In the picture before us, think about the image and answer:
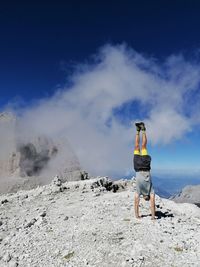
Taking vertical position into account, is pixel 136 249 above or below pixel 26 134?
below

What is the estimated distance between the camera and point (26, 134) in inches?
3937

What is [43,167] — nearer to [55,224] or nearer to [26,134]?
[26,134]

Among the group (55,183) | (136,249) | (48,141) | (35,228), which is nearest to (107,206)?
(35,228)

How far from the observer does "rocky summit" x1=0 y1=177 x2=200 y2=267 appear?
1100 centimetres

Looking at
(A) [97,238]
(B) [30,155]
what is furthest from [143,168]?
(B) [30,155]

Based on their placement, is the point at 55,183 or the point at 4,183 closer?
the point at 55,183

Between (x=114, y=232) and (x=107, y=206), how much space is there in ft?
15.4

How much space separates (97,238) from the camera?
12.7 meters

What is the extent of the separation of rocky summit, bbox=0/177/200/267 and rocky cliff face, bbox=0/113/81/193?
205ft

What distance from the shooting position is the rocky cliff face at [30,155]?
3435 inches

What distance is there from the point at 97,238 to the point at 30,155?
273 ft

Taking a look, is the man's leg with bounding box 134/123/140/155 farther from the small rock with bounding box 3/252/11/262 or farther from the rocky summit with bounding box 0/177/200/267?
the small rock with bounding box 3/252/11/262

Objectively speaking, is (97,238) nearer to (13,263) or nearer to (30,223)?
(13,263)

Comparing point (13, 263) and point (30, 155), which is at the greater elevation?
point (30, 155)
